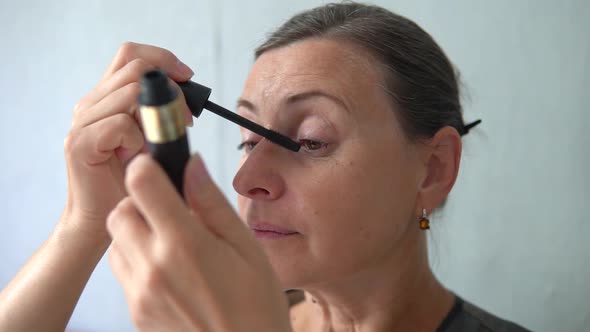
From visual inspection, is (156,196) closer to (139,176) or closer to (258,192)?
(139,176)

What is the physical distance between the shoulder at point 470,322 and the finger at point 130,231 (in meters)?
0.65

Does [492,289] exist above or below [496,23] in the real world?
below

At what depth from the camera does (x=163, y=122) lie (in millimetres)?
337

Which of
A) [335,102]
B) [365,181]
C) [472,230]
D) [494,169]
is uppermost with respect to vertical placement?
[335,102]

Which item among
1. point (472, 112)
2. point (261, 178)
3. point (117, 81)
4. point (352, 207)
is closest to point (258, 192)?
point (261, 178)

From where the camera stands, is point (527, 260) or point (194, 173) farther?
point (527, 260)

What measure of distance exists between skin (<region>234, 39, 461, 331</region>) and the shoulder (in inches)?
7.7

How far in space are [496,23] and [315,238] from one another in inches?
25.3

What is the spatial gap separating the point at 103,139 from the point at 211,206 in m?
0.32

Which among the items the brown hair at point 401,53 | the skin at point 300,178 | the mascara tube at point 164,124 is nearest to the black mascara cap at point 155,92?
the mascara tube at point 164,124

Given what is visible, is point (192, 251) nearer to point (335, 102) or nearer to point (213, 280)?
point (213, 280)

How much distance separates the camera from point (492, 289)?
1.16m

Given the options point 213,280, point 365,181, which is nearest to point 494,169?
point 365,181

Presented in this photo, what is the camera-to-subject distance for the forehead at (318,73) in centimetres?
71
